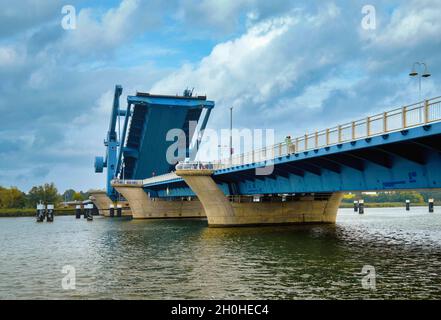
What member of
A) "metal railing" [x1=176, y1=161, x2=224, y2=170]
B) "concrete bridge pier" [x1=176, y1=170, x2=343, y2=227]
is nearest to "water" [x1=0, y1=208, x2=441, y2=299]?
"concrete bridge pier" [x1=176, y1=170, x2=343, y2=227]

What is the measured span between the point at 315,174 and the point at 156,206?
51233 millimetres

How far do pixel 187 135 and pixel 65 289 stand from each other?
213ft

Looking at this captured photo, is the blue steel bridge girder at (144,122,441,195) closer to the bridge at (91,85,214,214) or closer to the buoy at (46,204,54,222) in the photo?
the bridge at (91,85,214,214)

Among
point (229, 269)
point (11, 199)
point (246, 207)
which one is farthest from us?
point (11, 199)

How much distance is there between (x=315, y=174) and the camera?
37000 millimetres

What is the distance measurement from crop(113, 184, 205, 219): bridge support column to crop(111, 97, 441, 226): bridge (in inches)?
368

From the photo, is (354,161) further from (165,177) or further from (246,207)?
(165,177)

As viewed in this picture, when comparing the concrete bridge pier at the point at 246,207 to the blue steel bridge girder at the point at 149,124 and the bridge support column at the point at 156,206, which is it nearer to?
the blue steel bridge girder at the point at 149,124

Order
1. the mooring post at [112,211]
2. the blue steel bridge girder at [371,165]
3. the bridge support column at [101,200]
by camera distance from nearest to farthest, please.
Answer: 1. the blue steel bridge girder at [371,165]
2. the mooring post at [112,211]
3. the bridge support column at [101,200]

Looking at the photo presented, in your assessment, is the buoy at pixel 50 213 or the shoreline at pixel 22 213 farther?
the shoreline at pixel 22 213

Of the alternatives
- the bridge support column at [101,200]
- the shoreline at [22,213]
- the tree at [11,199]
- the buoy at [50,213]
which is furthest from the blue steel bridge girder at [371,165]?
the tree at [11,199]

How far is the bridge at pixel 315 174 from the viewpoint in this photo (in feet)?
81.2

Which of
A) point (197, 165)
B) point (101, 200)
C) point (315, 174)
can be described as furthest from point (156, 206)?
point (315, 174)
